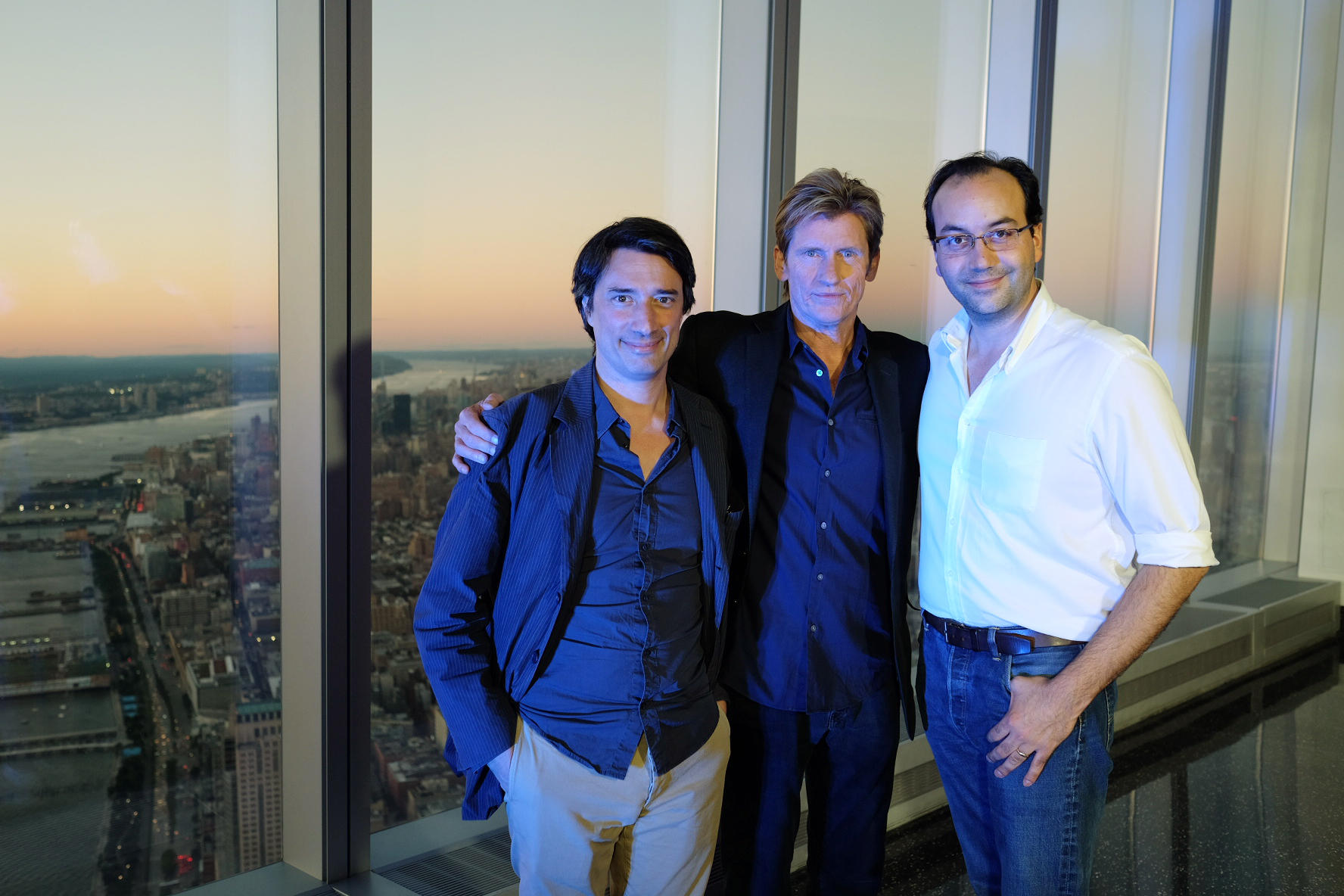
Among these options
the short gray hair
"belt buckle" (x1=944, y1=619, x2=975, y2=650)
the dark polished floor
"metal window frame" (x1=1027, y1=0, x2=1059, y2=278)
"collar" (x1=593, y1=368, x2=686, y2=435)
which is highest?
→ "metal window frame" (x1=1027, y1=0, x2=1059, y2=278)

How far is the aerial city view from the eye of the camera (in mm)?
1980

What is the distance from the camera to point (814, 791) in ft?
6.97

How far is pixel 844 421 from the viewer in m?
2.03

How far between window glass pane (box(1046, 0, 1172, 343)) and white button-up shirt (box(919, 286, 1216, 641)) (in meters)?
3.15

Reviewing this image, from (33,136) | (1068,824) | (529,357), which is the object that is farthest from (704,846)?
(33,136)

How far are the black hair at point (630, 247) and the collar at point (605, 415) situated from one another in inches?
7.0

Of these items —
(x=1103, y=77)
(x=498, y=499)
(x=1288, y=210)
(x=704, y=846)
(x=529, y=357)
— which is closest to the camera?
(x=498, y=499)

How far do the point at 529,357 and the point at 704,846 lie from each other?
56.7 inches

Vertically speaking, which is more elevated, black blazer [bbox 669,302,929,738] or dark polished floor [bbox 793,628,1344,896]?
black blazer [bbox 669,302,929,738]

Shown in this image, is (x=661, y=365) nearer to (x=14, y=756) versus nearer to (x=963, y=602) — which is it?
(x=963, y=602)

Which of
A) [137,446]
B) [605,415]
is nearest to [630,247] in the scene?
[605,415]

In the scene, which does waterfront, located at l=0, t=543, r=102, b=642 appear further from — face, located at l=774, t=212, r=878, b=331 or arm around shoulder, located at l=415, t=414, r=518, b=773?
face, located at l=774, t=212, r=878, b=331

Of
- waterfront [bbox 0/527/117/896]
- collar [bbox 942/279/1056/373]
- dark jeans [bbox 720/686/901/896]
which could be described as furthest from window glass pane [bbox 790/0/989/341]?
waterfront [bbox 0/527/117/896]

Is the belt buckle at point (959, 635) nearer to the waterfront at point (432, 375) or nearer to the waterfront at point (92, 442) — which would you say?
the waterfront at point (432, 375)
